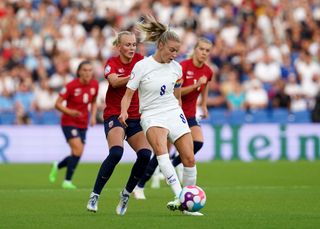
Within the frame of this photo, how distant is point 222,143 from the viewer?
1069 inches

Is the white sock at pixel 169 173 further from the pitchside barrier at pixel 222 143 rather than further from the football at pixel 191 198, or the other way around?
the pitchside barrier at pixel 222 143

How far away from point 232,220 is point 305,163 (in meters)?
14.1

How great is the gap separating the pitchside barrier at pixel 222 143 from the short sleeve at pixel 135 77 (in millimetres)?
14708

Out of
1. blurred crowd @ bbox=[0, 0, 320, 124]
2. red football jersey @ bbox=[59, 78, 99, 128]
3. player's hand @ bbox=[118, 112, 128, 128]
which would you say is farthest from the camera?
blurred crowd @ bbox=[0, 0, 320, 124]

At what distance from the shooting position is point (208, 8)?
105 feet

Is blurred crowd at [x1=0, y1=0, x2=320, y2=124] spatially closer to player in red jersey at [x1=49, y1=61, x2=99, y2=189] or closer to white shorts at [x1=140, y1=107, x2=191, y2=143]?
player in red jersey at [x1=49, y1=61, x2=99, y2=189]

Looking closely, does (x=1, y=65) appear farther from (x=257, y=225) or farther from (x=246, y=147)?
(x=257, y=225)

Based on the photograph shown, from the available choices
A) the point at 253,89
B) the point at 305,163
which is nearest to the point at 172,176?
the point at 305,163

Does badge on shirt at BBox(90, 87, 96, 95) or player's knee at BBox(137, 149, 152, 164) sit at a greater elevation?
badge on shirt at BBox(90, 87, 96, 95)

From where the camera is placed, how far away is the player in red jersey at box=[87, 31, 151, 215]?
498 inches

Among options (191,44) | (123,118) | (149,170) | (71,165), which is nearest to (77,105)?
(71,165)

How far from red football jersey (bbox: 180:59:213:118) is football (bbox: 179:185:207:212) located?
5160 mm

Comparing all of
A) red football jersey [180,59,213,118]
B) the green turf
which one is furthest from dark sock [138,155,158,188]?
red football jersey [180,59,213,118]

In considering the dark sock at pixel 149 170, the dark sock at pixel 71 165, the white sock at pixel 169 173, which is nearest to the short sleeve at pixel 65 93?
the dark sock at pixel 71 165
